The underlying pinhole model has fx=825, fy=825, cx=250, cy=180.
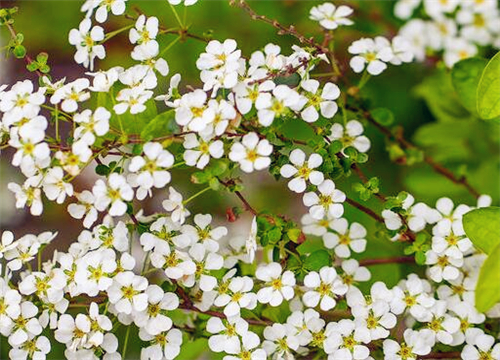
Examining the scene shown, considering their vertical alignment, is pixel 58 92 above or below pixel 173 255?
above

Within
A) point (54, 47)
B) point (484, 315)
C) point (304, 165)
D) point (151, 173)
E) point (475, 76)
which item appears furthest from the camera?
point (54, 47)

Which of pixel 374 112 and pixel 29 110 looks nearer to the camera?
pixel 29 110

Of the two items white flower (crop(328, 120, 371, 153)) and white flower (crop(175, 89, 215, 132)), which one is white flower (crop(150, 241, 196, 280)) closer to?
white flower (crop(175, 89, 215, 132))

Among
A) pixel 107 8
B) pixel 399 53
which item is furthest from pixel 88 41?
pixel 399 53

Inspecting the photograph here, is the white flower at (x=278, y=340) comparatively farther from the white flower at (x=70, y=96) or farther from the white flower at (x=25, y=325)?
the white flower at (x=70, y=96)

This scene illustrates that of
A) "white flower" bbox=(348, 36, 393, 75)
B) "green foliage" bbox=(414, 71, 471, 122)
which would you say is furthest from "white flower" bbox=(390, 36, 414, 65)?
"green foliage" bbox=(414, 71, 471, 122)

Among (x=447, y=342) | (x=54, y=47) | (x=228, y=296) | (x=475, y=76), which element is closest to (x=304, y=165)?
(x=228, y=296)

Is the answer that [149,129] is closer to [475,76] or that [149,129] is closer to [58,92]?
[58,92]
